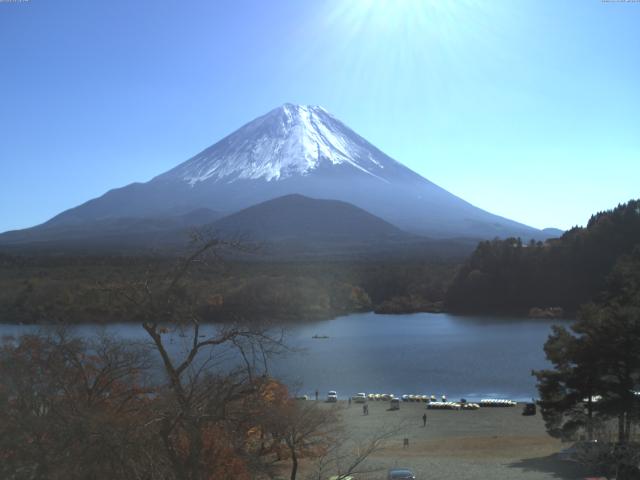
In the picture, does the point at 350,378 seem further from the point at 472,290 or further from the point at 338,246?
the point at 338,246

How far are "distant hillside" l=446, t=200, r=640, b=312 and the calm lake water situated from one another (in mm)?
4846

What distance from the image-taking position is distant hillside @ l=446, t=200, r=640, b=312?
112 ft

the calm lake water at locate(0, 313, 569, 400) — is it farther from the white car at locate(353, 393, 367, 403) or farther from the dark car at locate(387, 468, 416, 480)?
the dark car at locate(387, 468, 416, 480)

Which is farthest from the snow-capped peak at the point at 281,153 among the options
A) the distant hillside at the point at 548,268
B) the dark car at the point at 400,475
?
the dark car at the point at 400,475

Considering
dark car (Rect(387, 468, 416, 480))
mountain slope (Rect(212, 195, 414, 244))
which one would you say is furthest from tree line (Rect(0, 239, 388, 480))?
mountain slope (Rect(212, 195, 414, 244))

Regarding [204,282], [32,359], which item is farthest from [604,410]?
[32,359]

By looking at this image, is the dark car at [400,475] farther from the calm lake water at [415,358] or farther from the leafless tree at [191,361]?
the leafless tree at [191,361]

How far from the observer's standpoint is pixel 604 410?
823 cm

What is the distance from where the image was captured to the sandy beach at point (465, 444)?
841 centimetres

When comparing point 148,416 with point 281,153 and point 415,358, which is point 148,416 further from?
point 281,153

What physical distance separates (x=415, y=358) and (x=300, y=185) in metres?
61.3

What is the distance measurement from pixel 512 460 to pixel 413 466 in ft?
4.67

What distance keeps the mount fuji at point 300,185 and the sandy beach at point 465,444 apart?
61300mm

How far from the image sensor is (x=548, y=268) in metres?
35.8
